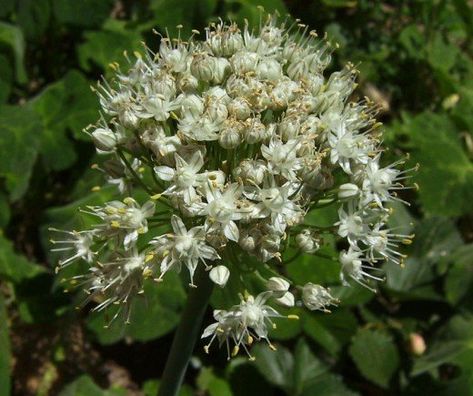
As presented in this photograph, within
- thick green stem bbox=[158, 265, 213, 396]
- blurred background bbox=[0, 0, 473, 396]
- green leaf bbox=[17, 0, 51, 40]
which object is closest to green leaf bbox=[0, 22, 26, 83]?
blurred background bbox=[0, 0, 473, 396]

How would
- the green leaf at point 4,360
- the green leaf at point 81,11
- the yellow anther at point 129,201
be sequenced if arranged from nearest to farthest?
1. the yellow anther at point 129,201
2. the green leaf at point 4,360
3. the green leaf at point 81,11

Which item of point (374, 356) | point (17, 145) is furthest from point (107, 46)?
point (374, 356)

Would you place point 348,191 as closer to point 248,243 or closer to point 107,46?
point 248,243

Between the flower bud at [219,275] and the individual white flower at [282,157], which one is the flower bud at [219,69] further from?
the flower bud at [219,275]

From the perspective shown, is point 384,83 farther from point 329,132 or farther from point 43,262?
point 329,132

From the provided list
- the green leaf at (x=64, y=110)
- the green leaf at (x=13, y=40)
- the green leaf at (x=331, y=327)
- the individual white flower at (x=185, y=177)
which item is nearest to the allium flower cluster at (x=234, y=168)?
the individual white flower at (x=185, y=177)

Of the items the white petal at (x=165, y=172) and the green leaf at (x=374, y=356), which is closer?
the white petal at (x=165, y=172)

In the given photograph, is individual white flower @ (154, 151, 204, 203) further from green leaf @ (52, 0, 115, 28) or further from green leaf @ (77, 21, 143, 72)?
green leaf @ (52, 0, 115, 28)
